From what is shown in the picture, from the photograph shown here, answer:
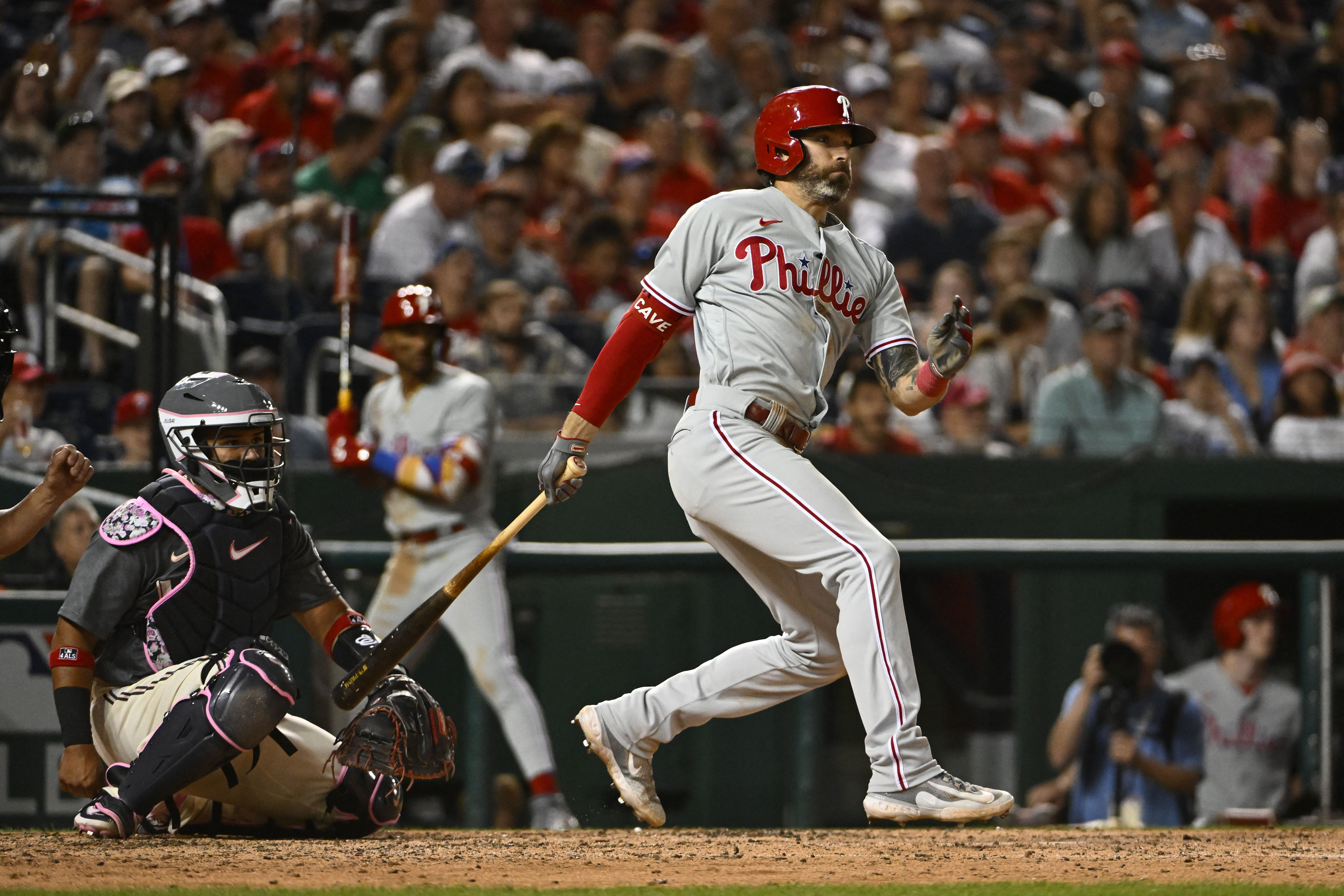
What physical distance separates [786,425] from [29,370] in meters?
3.09

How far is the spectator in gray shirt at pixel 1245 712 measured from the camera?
6.28 metres

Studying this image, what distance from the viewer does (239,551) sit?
4.19m

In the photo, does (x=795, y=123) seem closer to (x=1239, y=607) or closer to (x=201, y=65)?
(x=1239, y=607)

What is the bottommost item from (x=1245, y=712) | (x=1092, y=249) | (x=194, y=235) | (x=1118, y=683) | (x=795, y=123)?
(x=1245, y=712)

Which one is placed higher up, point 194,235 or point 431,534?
point 194,235

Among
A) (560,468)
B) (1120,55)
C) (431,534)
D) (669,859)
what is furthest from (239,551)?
(1120,55)

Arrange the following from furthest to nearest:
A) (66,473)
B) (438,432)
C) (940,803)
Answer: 1. (438,432)
2. (66,473)
3. (940,803)

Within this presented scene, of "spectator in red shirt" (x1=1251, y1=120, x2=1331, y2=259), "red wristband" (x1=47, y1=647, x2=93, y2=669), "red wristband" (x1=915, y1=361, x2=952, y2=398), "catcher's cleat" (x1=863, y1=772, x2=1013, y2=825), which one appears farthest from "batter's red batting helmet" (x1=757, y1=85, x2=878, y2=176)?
"spectator in red shirt" (x1=1251, y1=120, x2=1331, y2=259)

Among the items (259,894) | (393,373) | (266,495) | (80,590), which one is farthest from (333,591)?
(393,373)

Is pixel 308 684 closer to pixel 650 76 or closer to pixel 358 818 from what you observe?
pixel 358 818

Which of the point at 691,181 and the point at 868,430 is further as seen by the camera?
the point at 691,181

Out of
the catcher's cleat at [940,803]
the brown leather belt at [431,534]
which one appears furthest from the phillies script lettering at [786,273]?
the brown leather belt at [431,534]

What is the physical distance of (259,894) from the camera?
342 centimetres

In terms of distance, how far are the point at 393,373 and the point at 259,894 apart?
3.77 m
